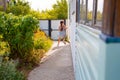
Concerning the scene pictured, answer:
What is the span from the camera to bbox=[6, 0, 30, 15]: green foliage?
70.8 feet

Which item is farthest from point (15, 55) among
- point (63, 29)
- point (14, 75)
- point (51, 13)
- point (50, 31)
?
point (51, 13)

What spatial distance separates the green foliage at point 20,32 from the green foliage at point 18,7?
37.4ft

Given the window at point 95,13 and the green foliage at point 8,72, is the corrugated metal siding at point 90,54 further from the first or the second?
the green foliage at point 8,72

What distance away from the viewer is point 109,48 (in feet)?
4.13

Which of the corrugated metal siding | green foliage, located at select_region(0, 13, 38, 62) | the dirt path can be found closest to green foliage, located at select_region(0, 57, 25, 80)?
the dirt path

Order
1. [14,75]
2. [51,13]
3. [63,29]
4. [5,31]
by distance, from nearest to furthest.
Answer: [14,75] < [5,31] < [63,29] < [51,13]

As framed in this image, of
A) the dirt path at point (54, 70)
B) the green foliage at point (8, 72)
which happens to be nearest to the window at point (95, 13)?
the green foliage at point (8, 72)

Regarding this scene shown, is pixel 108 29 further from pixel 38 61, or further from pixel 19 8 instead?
pixel 19 8

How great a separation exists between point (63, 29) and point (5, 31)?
699 centimetres

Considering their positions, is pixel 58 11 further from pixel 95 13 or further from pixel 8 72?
pixel 95 13

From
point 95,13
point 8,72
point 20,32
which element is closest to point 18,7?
point 20,32

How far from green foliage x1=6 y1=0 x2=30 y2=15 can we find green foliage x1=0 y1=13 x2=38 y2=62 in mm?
11415

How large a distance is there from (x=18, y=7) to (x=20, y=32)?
12.4 m

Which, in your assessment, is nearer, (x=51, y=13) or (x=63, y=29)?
(x=63, y=29)
